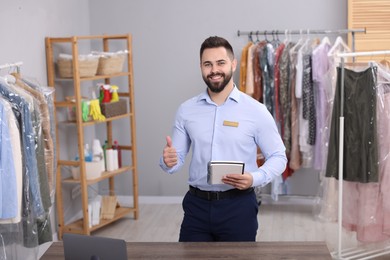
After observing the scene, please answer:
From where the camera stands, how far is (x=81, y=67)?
5023mm

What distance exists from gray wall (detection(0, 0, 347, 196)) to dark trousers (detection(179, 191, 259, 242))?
2.90 meters

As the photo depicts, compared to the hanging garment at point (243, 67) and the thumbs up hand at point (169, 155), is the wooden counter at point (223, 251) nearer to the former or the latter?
the thumbs up hand at point (169, 155)

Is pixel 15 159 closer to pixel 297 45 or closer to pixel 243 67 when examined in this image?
pixel 243 67

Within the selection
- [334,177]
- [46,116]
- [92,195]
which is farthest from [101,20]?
[334,177]

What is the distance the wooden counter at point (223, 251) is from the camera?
261cm

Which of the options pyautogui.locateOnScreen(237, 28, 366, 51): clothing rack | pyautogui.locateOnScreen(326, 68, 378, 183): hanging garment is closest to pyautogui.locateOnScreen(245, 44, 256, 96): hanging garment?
pyautogui.locateOnScreen(237, 28, 366, 51): clothing rack

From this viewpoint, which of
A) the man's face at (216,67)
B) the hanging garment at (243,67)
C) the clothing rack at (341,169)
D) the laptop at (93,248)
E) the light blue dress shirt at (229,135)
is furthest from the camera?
the hanging garment at (243,67)

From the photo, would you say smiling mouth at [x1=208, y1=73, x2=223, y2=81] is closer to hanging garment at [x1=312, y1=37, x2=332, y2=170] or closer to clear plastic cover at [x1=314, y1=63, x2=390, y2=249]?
clear plastic cover at [x1=314, y1=63, x2=390, y2=249]

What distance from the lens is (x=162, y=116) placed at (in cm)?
619

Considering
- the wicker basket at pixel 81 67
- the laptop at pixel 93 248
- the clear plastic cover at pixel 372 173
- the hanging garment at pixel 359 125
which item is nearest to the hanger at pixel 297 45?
the clear plastic cover at pixel 372 173

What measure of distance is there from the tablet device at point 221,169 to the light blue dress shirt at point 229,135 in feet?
0.63

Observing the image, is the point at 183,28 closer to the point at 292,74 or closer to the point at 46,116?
the point at 292,74

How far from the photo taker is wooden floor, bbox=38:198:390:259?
5152 millimetres

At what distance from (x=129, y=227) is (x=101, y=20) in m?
1.98
